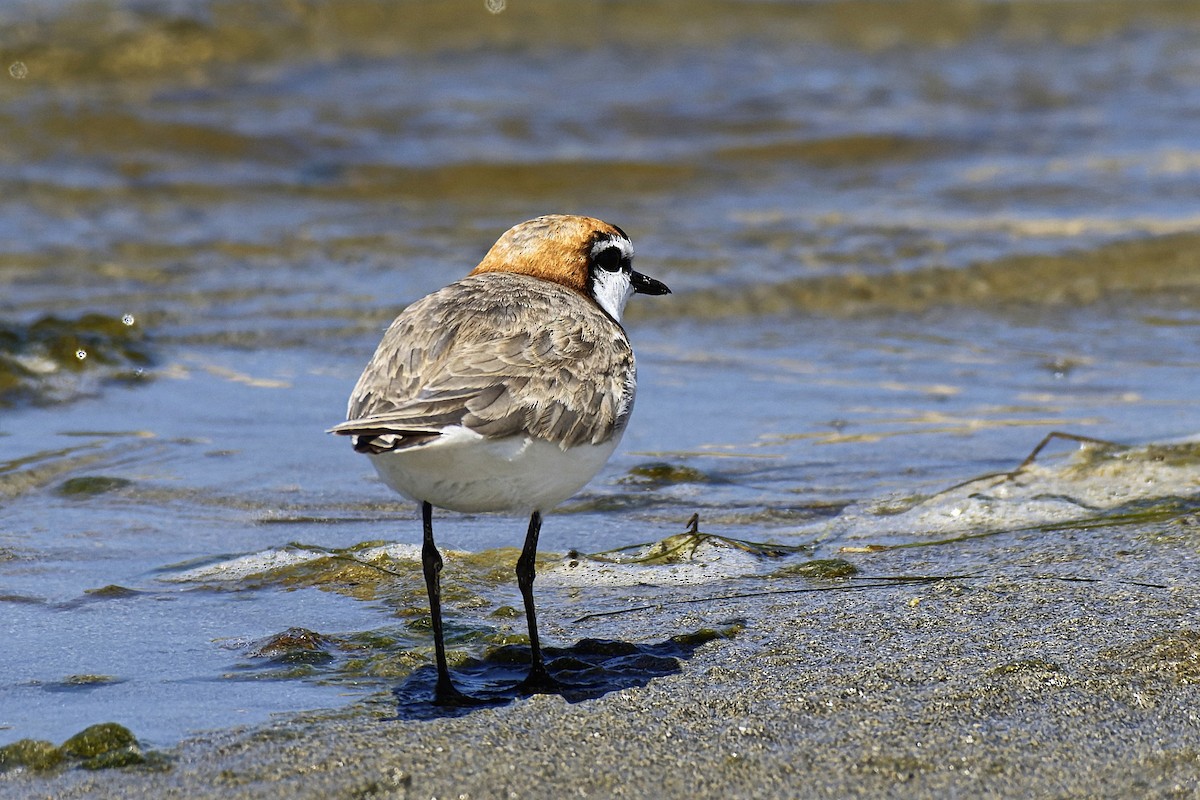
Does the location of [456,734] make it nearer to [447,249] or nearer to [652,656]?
[652,656]

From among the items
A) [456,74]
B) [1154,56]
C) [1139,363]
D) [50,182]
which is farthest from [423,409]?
[1154,56]

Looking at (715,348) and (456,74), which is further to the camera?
(456,74)

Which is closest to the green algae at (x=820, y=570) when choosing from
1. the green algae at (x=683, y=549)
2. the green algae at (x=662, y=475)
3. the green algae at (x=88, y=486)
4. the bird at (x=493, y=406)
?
the green algae at (x=683, y=549)

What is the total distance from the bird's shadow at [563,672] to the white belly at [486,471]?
476mm

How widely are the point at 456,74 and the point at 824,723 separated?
13929 millimetres

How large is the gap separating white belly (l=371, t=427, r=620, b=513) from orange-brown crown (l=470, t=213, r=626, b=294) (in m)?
1.08

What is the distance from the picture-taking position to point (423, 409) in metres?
3.97

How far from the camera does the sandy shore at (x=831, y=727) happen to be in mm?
3438

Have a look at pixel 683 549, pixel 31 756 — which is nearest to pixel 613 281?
pixel 683 549

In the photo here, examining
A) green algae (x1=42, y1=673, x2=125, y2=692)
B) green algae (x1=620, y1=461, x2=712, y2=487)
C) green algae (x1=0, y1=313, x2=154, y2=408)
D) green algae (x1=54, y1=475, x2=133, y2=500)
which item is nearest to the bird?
green algae (x1=42, y1=673, x2=125, y2=692)

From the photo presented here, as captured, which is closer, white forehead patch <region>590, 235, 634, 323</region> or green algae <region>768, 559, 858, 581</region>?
green algae <region>768, 559, 858, 581</region>

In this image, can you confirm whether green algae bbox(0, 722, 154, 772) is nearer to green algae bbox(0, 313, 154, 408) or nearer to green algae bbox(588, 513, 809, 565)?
green algae bbox(588, 513, 809, 565)

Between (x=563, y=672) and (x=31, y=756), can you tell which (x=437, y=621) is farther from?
(x=31, y=756)

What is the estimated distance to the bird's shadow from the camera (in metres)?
4.06
